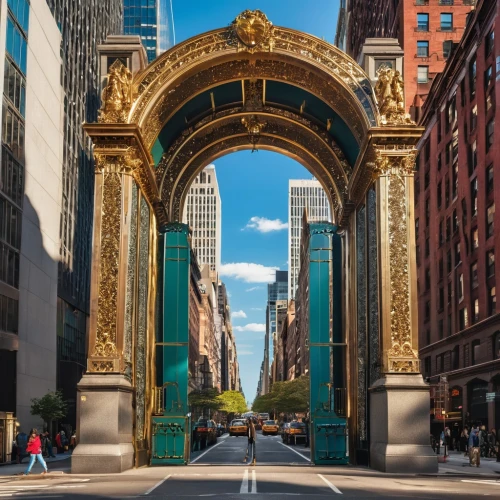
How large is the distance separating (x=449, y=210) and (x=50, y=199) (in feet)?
99.0

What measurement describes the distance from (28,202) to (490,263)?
96.4 ft

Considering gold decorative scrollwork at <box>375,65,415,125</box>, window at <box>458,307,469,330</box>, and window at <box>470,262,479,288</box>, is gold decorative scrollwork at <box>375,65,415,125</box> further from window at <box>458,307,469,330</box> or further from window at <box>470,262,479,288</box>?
window at <box>458,307,469,330</box>

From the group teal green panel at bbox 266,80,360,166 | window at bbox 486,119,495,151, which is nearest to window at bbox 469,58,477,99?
window at bbox 486,119,495,151

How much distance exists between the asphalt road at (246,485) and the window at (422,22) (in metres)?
60.8

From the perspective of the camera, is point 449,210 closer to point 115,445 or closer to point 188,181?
point 188,181

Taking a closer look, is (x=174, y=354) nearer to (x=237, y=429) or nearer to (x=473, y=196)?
(x=473, y=196)

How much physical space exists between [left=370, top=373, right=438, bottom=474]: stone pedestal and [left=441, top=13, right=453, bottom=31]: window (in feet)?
201

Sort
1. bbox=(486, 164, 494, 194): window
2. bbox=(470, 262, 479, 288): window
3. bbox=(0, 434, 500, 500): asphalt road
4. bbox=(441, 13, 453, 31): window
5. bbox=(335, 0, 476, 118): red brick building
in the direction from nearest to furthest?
bbox=(0, 434, 500, 500): asphalt road
bbox=(486, 164, 494, 194): window
bbox=(470, 262, 479, 288): window
bbox=(335, 0, 476, 118): red brick building
bbox=(441, 13, 453, 31): window

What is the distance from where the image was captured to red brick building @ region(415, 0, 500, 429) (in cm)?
5334

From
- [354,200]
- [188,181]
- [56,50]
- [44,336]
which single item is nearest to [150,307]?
[188,181]

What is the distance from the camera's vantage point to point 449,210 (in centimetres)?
6575

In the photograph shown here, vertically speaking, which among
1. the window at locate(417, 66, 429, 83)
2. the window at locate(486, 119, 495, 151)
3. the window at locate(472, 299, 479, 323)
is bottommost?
the window at locate(472, 299, 479, 323)

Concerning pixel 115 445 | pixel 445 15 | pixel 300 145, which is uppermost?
pixel 445 15

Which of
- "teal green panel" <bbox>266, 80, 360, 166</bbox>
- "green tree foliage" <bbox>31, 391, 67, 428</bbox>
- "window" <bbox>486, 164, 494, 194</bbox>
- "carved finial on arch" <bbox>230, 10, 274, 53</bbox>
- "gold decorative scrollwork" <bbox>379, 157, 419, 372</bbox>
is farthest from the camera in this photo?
"window" <bbox>486, 164, 494, 194</bbox>
